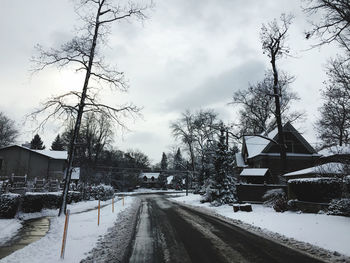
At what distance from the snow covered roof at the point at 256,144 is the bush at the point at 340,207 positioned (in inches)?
802

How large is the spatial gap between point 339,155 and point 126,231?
12.1m

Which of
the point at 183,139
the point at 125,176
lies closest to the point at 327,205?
the point at 183,139

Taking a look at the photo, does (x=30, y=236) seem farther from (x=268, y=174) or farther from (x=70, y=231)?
(x=268, y=174)

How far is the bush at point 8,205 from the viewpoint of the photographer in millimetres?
14742

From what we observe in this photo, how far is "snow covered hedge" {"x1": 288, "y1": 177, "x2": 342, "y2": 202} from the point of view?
46.4 ft

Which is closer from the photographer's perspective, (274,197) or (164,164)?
(274,197)

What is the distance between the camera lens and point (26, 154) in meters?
43.1

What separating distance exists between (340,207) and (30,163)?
4678cm

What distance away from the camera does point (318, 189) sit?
15.0 metres

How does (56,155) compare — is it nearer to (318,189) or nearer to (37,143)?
(37,143)

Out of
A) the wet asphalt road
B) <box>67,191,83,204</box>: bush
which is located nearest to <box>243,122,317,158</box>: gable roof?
<box>67,191,83,204</box>: bush

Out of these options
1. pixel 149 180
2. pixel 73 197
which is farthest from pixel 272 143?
pixel 149 180

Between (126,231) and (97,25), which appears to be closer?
(126,231)

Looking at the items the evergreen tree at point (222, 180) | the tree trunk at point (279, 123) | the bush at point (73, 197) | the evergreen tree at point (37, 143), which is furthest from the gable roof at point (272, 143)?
the evergreen tree at point (37, 143)
